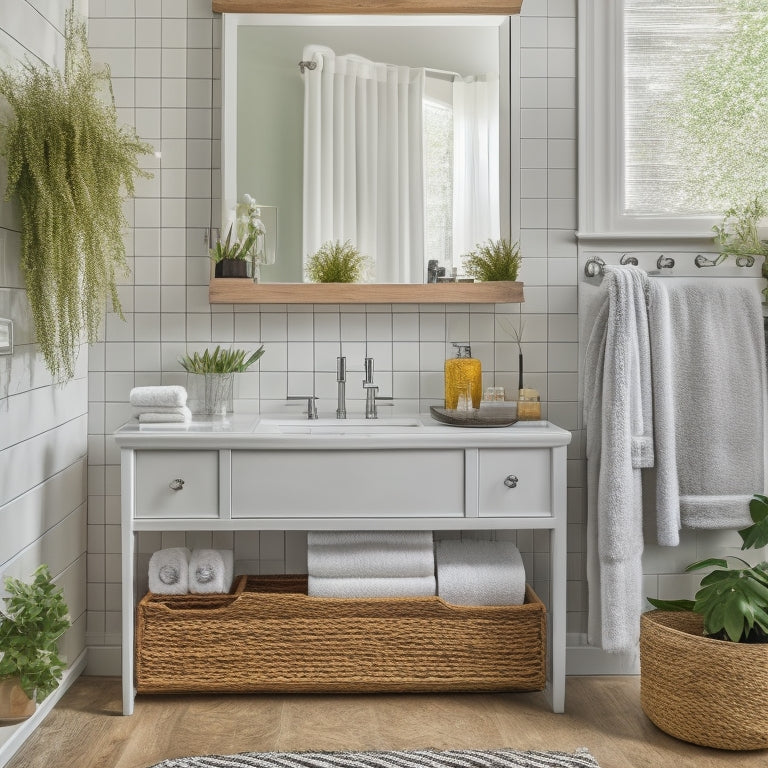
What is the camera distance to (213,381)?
2.48 meters

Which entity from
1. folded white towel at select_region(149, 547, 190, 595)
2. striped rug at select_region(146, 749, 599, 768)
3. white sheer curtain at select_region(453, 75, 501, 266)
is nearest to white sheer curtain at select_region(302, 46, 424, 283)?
white sheer curtain at select_region(453, 75, 501, 266)

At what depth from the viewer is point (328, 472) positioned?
2.26 metres

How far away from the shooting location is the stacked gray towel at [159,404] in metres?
2.28

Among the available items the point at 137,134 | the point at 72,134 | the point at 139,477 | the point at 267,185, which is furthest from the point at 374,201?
the point at 139,477

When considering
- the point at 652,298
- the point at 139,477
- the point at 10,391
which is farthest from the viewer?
the point at 652,298

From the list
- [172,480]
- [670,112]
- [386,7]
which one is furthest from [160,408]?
[670,112]

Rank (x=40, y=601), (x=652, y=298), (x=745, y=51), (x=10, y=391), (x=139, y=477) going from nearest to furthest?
1. (x=40, y=601)
2. (x=10, y=391)
3. (x=139, y=477)
4. (x=652, y=298)
5. (x=745, y=51)

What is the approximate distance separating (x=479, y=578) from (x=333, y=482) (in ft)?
1.69

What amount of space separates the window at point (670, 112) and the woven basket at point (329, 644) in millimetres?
1289

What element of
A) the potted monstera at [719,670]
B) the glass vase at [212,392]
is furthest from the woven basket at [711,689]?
the glass vase at [212,392]

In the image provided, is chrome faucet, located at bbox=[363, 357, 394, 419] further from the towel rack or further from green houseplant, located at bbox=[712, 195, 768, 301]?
green houseplant, located at bbox=[712, 195, 768, 301]

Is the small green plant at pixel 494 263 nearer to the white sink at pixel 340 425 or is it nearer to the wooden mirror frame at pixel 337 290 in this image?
the wooden mirror frame at pixel 337 290

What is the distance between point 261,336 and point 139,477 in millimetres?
635

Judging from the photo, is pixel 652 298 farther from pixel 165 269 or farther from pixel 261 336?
pixel 165 269
